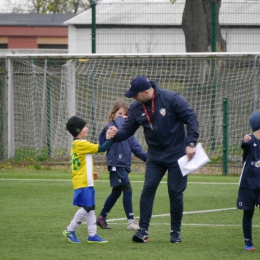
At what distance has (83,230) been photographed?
8453mm

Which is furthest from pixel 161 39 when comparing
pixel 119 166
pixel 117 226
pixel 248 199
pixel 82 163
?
pixel 248 199

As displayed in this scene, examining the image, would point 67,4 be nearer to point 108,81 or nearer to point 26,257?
point 108,81

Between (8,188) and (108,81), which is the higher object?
(108,81)

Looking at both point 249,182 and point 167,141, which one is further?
point 167,141

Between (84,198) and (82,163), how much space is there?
1.23 ft

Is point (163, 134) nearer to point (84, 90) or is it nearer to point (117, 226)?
point (117, 226)

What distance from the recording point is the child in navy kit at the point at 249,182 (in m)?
6.96

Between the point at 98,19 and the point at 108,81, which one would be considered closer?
the point at 108,81

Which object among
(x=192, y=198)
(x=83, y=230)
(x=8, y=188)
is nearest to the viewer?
(x=83, y=230)

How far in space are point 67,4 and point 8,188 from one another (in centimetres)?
3778

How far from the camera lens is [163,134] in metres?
7.53

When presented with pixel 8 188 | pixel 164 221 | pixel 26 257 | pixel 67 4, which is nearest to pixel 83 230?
pixel 164 221

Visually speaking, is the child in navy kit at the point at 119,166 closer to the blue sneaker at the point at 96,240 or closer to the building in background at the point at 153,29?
the blue sneaker at the point at 96,240

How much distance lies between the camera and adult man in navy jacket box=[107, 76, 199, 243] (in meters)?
7.49
